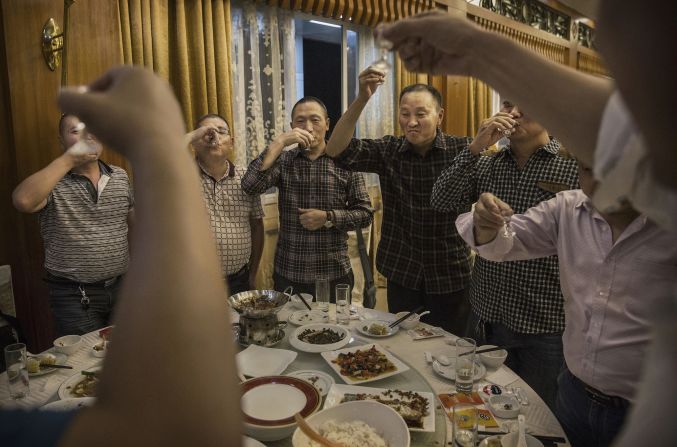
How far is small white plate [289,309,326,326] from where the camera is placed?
2010 millimetres

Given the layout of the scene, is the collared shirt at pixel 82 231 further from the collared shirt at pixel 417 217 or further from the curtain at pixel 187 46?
the collared shirt at pixel 417 217

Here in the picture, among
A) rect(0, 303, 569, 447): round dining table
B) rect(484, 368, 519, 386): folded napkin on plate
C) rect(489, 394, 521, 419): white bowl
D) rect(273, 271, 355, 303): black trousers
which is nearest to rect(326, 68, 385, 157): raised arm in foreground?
rect(273, 271, 355, 303): black trousers

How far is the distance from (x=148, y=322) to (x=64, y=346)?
1.72 m

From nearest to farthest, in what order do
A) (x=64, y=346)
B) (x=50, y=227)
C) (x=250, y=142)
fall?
(x=64, y=346), (x=50, y=227), (x=250, y=142)

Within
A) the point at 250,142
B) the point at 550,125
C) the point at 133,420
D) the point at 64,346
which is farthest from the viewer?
the point at 250,142

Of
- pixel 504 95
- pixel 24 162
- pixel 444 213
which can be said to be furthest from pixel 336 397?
pixel 24 162

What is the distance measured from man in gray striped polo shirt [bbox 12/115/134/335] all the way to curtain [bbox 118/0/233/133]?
822 millimetres

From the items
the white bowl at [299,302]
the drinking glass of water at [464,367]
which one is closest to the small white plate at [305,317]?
the white bowl at [299,302]

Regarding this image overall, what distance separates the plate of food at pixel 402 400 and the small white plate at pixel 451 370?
27cm

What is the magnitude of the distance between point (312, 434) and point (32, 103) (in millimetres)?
2540

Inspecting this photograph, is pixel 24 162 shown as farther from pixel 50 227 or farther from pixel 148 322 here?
pixel 148 322

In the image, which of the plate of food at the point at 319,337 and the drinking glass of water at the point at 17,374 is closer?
the drinking glass of water at the point at 17,374

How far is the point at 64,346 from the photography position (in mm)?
1708

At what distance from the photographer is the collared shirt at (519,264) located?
2.08 meters
